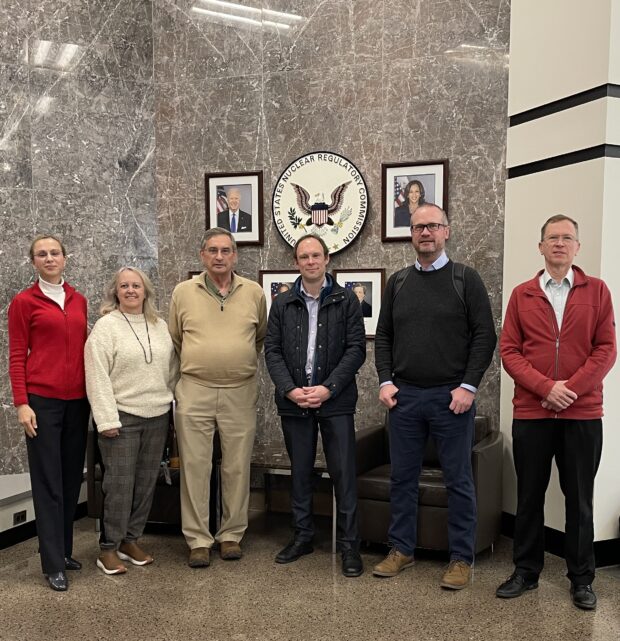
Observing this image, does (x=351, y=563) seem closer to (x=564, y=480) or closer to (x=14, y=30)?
(x=564, y=480)

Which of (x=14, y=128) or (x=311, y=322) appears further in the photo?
(x=14, y=128)

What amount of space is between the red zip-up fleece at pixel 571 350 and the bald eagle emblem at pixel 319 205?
5.70 feet

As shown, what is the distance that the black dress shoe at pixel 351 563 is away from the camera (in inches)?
132

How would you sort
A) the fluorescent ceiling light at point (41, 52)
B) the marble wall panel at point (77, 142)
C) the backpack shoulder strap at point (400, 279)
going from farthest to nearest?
the fluorescent ceiling light at point (41, 52), the marble wall panel at point (77, 142), the backpack shoulder strap at point (400, 279)

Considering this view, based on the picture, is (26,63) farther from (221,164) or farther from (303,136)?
(303,136)

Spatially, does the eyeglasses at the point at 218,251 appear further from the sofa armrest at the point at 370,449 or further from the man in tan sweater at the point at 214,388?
the sofa armrest at the point at 370,449

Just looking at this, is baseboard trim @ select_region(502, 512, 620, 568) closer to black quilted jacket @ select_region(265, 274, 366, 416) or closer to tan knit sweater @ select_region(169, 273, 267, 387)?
black quilted jacket @ select_region(265, 274, 366, 416)

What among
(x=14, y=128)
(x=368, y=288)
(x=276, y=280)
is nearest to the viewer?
(x=14, y=128)

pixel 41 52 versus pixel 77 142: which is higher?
pixel 41 52

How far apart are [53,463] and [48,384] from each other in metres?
0.38

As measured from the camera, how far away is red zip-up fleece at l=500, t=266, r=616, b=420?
2900 millimetres

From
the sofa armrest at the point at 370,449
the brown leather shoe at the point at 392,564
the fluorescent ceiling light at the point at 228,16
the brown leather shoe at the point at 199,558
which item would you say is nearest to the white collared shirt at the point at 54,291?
the brown leather shoe at the point at 199,558

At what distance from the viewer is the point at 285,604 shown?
3.03 metres

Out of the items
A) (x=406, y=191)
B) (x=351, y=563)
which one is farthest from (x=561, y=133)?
(x=351, y=563)
